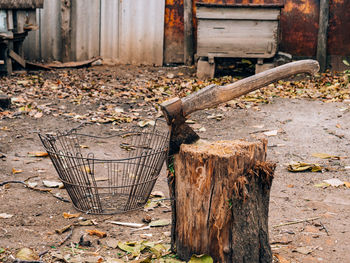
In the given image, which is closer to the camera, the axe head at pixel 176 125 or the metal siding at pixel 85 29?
the axe head at pixel 176 125

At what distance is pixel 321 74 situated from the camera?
30.4ft

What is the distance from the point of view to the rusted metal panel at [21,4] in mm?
8266

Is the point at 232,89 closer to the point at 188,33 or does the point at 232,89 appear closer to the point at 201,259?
the point at 201,259

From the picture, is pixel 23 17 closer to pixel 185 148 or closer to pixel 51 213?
pixel 51 213

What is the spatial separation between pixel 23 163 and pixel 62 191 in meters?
0.84

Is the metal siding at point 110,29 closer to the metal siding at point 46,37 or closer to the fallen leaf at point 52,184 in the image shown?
the metal siding at point 46,37

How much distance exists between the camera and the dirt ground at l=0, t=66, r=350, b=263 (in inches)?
138

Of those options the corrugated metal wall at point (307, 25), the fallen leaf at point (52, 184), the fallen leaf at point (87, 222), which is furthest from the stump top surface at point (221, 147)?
the corrugated metal wall at point (307, 25)

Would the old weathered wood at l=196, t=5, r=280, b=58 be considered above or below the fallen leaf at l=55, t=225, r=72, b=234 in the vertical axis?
above

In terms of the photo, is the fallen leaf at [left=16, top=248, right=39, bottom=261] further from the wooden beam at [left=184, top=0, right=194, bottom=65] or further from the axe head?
the wooden beam at [left=184, top=0, right=194, bottom=65]

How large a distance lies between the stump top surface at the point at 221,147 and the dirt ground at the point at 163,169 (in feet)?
0.69

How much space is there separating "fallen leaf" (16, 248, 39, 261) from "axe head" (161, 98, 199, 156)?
108cm

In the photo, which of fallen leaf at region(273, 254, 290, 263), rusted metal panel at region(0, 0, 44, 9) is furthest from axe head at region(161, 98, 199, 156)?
rusted metal panel at region(0, 0, 44, 9)

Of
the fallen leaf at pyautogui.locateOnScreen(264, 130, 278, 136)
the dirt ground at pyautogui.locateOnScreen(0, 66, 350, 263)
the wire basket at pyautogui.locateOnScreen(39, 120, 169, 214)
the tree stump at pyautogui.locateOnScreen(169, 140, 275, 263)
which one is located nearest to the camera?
the tree stump at pyautogui.locateOnScreen(169, 140, 275, 263)
